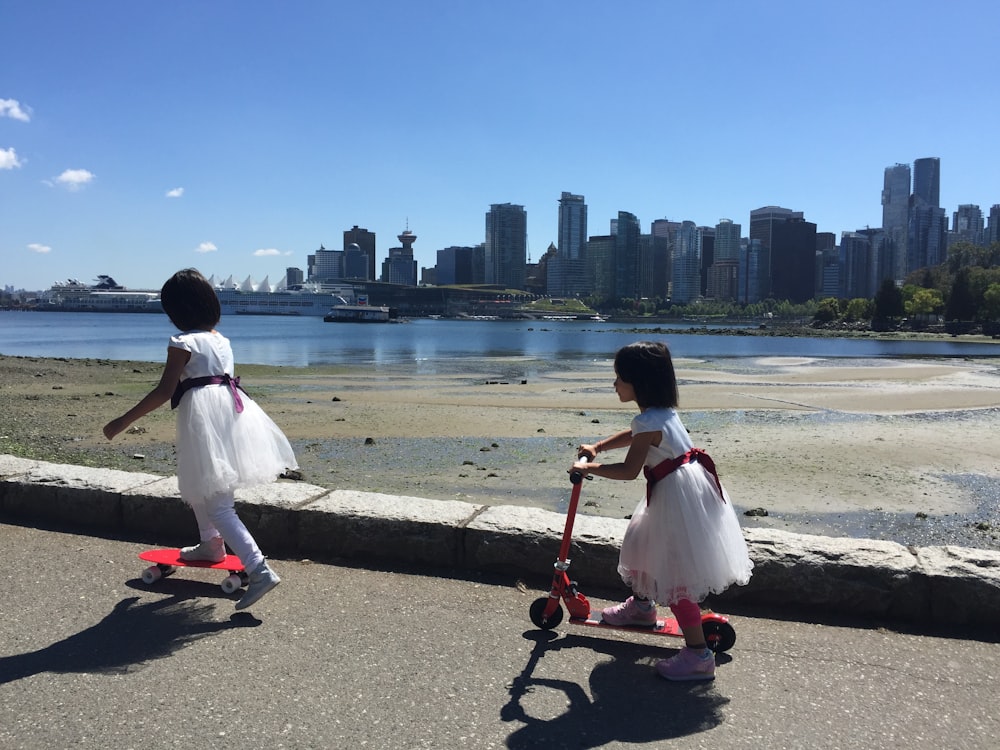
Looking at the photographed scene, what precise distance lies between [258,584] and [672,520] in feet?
7.97

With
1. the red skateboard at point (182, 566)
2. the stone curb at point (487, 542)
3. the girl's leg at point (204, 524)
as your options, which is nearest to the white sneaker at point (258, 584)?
the red skateboard at point (182, 566)

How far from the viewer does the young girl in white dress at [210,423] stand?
441 cm

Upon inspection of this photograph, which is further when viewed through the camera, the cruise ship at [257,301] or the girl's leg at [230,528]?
the cruise ship at [257,301]

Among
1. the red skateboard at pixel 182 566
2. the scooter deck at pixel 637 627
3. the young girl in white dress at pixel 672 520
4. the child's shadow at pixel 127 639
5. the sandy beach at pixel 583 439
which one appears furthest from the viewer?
the sandy beach at pixel 583 439

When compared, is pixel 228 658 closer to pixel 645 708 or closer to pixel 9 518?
pixel 645 708

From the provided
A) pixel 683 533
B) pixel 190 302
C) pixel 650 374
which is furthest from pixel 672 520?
pixel 190 302

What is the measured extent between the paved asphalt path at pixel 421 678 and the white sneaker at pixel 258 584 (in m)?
0.09

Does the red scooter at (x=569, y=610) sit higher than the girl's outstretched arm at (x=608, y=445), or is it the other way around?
the girl's outstretched arm at (x=608, y=445)

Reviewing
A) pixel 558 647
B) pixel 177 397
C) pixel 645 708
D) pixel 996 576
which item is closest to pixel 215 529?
pixel 177 397

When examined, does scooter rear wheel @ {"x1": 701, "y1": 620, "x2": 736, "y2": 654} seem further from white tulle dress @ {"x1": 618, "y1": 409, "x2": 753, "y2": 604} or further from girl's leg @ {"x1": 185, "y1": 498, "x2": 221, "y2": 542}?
girl's leg @ {"x1": 185, "y1": 498, "x2": 221, "y2": 542}

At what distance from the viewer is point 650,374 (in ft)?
13.0

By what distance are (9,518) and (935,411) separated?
23102 mm

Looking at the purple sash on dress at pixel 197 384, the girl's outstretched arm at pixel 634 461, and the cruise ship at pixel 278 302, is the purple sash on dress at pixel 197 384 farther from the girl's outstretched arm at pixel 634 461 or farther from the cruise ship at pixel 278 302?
the cruise ship at pixel 278 302

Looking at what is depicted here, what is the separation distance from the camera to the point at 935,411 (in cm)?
2200
